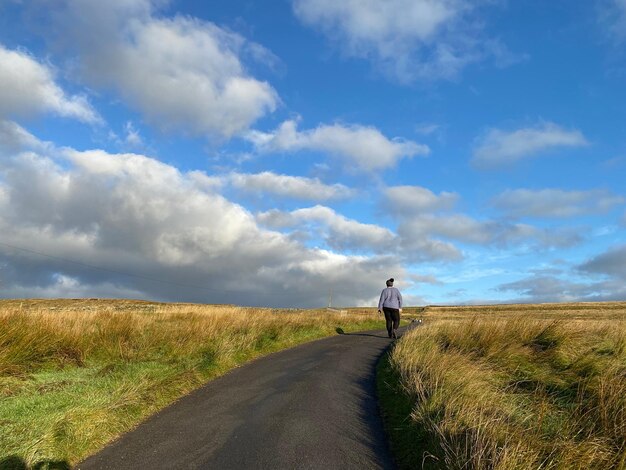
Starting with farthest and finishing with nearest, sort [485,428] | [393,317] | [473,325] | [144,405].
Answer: [393,317]
[473,325]
[144,405]
[485,428]

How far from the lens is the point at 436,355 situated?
32.9ft

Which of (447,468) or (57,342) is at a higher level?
(57,342)

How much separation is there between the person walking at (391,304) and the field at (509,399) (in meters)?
4.25

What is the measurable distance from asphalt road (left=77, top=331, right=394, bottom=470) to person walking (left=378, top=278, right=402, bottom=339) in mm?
7641

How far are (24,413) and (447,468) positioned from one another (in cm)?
614

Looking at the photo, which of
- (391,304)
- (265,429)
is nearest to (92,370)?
(265,429)

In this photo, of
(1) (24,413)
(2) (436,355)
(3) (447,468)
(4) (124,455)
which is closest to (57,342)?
(1) (24,413)

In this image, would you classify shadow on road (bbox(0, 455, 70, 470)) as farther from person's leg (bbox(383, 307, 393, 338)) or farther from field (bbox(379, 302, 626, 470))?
person's leg (bbox(383, 307, 393, 338))

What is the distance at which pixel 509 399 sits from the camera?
7336 mm

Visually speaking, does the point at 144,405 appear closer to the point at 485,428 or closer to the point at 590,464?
the point at 485,428

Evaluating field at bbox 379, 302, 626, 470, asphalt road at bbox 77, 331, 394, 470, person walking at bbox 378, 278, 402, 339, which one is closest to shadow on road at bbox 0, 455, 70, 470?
asphalt road at bbox 77, 331, 394, 470

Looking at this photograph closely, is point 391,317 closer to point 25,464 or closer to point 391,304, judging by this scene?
point 391,304

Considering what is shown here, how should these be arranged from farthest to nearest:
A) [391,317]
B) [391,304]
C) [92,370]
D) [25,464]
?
[391,317] < [391,304] < [92,370] < [25,464]

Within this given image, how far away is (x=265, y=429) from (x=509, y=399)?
4.13m
